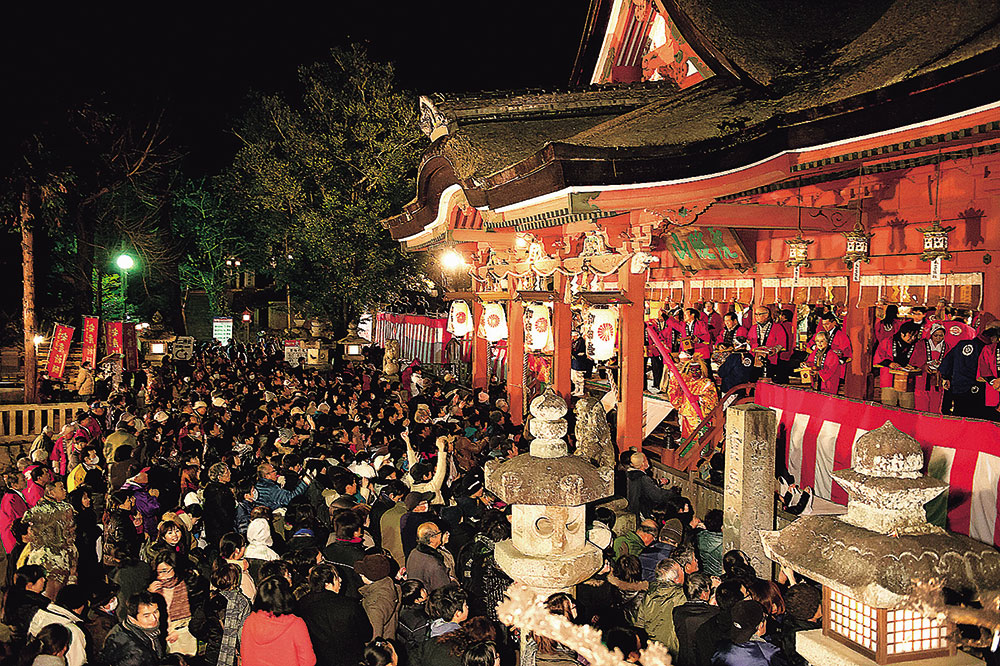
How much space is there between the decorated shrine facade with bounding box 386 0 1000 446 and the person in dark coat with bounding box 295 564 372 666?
4581 millimetres

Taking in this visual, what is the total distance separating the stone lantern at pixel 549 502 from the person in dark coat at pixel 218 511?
4.18 meters

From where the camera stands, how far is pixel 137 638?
18.1 ft

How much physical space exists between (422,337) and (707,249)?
17485 millimetres

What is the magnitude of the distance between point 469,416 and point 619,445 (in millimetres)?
3764

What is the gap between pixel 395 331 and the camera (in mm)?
35312

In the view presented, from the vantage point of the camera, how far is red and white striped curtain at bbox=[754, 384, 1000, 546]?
23.4 ft

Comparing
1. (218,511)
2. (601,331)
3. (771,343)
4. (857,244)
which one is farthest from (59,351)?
(857,244)

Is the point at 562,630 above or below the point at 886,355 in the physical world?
below

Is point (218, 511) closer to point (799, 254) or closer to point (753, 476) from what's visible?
point (753, 476)

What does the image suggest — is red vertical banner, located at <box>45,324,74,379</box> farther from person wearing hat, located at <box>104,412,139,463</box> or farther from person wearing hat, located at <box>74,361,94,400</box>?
person wearing hat, located at <box>104,412,139,463</box>

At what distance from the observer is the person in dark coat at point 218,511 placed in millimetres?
8328

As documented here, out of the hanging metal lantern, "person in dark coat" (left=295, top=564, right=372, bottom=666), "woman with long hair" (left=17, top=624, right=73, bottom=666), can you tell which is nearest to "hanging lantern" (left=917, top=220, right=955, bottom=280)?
the hanging metal lantern

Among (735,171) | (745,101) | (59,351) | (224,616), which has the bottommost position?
(224,616)

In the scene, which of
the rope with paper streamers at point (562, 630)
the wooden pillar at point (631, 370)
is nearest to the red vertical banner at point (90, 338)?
the wooden pillar at point (631, 370)
